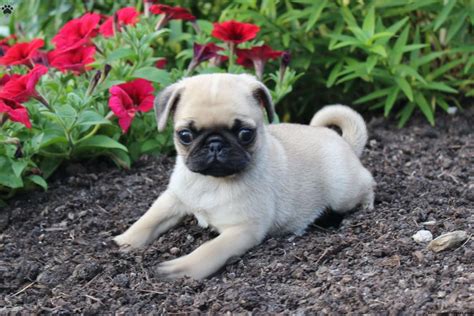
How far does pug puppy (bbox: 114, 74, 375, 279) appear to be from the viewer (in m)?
4.37

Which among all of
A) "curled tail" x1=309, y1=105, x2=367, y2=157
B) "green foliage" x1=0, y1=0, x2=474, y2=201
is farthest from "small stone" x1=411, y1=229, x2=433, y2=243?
"green foliage" x1=0, y1=0, x2=474, y2=201

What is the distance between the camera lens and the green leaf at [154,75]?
5902 millimetres

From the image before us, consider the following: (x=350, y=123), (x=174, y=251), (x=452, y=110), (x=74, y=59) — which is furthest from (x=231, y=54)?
(x=452, y=110)

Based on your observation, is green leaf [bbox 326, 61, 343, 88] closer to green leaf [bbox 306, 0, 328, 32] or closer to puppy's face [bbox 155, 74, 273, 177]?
green leaf [bbox 306, 0, 328, 32]

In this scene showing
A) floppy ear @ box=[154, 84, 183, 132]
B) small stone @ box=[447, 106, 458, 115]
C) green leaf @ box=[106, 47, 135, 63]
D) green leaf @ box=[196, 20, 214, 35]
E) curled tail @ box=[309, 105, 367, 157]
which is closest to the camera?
floppy ear @ box=[154, 84, 183, 132]

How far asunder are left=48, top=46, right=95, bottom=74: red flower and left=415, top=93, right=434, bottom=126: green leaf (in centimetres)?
256

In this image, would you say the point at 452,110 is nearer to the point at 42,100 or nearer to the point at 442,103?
the point at 442,103

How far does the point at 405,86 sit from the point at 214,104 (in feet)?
8.31

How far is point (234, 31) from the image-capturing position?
5898 mm

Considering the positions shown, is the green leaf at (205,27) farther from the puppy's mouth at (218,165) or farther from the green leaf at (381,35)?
the puppy's mouth at (218,165)

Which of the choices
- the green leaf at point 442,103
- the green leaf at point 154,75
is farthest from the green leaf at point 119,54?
the green leaf at point 442,103

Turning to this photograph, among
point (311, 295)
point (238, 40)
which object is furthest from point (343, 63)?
point (311, 295)

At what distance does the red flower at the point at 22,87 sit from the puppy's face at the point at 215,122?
3.07 ft

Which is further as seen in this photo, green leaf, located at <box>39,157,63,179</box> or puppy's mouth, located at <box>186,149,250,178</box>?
green leaf, located at <box>39,157,63,179</box>
